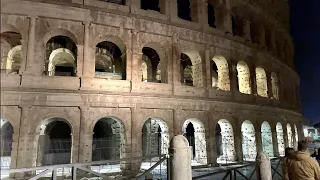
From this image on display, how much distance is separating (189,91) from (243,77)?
5752 mm

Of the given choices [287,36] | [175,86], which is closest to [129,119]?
[175,86]

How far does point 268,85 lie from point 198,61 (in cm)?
719

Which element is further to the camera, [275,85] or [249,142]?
[275,85]

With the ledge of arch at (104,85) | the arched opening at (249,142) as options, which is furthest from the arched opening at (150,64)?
the arched opening at (249,142)

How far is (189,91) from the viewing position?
14.1 meters

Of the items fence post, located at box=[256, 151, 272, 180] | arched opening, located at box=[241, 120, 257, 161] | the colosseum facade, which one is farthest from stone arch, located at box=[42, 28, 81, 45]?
arched opening, located at box=[241, 120, 257, 161]

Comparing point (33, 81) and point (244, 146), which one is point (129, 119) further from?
point (244, 146)

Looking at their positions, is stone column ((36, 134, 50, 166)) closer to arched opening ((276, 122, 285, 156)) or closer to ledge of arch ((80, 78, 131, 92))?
ledge of arch ((80, 78, 131, 92))

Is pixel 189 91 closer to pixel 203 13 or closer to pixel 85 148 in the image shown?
pixel 203 13

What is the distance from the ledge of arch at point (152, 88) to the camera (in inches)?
500

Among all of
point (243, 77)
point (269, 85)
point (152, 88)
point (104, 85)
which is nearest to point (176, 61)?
point (152, 88)

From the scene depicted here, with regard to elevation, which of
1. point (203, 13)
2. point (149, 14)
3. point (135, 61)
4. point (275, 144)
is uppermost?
point (203, 13)

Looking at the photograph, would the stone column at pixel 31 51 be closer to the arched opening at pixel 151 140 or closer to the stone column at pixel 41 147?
the stone column at pixel 41 147

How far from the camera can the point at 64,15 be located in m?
11.9
